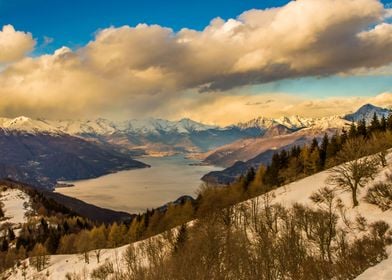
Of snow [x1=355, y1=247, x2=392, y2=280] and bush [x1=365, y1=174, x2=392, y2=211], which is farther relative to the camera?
bush [x1=365, y1=174, x2=392, y2=211]

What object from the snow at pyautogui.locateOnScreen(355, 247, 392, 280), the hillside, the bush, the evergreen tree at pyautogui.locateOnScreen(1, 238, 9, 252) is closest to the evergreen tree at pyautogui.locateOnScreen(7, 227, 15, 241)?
the evergreen tree at pyautogui.locateOnScreen(1, 238, 9, 252)

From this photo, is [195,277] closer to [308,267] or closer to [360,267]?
[308,267]

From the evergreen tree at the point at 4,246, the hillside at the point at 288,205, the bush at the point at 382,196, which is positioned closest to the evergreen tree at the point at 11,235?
the evergreen tree at the point at 4,246

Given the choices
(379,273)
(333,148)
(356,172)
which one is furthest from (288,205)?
(379,273)

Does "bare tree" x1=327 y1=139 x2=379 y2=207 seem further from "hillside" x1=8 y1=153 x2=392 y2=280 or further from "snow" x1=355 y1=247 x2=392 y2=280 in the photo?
"snow" x1=355 y1=247 x2=392 y2=280

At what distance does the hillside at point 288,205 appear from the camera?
159ft

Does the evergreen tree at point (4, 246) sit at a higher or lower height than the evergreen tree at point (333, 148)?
lower

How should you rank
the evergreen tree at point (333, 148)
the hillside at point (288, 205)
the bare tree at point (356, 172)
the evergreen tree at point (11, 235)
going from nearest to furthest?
the hillside at point (288, 205)
the bare tree at point (356, 172)
the evergreen tree at point (333, 148)
the evergreen tree at point (11, 235)

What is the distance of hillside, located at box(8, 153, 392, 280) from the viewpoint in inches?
1904

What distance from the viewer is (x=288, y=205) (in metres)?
75.1

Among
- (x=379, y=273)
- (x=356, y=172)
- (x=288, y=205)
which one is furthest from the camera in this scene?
(x=288, y=205)

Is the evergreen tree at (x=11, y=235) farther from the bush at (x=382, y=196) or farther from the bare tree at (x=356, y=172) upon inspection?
the bush at (x=382, y=196)

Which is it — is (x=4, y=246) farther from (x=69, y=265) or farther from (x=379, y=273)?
(x=379, y=273)

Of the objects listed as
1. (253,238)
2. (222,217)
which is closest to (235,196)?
(222,217)
